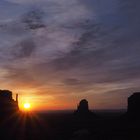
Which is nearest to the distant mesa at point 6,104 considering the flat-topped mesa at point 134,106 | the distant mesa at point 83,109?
the flat-topped mesa at point 134,106

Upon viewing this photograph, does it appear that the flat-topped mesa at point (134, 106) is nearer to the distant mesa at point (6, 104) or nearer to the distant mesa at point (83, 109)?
the distant mesa at point (6, 104)

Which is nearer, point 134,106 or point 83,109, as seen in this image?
point 134,106

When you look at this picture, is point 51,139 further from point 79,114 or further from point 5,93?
point 79,114

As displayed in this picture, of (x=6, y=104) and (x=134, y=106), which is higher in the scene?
(x=6, y=104)

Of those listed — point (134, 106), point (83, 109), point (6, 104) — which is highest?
point (83, 109)

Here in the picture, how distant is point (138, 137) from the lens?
207 ft

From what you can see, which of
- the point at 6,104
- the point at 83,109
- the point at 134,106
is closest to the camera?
the point at 6,104

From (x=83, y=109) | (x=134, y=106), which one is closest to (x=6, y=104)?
(x=134, y=106)

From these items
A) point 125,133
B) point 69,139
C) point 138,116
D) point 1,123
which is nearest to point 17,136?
point 1,123

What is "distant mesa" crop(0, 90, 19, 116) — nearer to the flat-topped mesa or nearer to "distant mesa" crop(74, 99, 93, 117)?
the flat-topped mesa

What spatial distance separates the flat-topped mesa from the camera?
93.6 metres

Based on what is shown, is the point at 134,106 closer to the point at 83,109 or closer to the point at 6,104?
the point at 6,104

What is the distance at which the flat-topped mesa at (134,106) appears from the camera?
9356cm

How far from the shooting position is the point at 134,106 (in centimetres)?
9575
